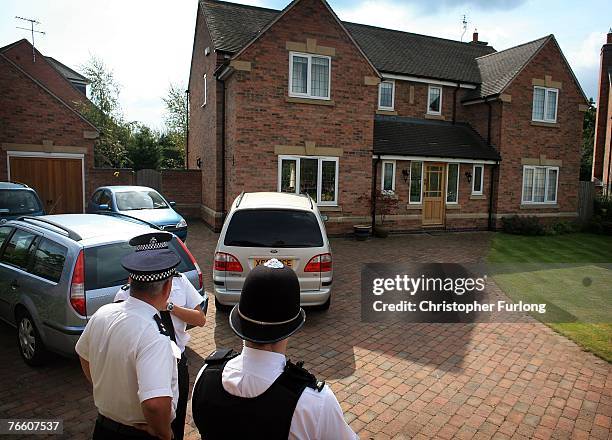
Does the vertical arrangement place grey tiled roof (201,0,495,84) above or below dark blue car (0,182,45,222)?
above

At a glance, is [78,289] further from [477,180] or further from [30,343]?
[477,180]

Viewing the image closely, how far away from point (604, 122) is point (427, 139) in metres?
23.7

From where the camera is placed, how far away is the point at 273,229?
7.12m

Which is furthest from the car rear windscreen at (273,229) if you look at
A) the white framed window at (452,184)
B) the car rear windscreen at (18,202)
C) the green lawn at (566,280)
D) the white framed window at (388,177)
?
the white framed window at (452,184)

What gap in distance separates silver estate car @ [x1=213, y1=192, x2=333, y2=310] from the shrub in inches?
570

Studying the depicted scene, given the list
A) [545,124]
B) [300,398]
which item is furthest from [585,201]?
[300,398]

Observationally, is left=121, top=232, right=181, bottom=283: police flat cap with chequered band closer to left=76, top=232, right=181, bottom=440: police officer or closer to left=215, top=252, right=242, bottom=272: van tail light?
left=76, top=232, right=181, bottom=440: police officer

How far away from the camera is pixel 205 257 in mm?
11852

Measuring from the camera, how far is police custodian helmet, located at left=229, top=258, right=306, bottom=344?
2.00 m

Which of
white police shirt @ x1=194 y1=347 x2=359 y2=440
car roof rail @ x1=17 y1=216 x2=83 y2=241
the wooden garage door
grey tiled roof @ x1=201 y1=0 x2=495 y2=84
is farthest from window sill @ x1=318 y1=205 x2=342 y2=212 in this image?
white police shirt @ x1=194 y1=347 x2=359 y2=440

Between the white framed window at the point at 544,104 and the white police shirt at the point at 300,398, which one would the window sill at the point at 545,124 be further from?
the white police shirt at the point at 300,398

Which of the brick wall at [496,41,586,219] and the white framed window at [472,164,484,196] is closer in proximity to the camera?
the white framed window at [472,164,484,196]

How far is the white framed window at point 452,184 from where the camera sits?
18.8 metres

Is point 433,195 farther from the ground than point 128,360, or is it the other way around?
point 433,195
